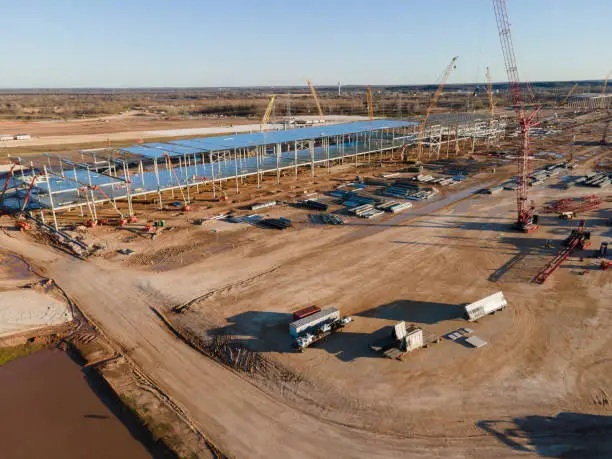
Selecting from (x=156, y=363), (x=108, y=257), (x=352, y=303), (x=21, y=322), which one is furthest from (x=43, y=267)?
(x=352, y=303)

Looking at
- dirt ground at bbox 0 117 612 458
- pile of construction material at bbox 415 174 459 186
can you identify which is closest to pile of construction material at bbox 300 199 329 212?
dirt ground at bbox 0 117 612 458

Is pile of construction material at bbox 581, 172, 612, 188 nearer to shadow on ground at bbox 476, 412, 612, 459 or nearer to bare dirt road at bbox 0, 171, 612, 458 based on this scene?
bare dirt road at bbox 0, 171, 612, 458

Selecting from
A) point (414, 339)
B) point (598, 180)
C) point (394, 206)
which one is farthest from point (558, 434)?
point (598, 180)

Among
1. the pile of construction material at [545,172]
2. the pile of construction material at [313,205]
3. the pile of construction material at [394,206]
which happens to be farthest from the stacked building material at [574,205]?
the pile of construction material at [313,205]

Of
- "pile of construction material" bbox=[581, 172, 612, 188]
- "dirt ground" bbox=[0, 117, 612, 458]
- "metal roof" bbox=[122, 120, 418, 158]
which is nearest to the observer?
"dirt ground" bbox=[0, 117, 612, 458]

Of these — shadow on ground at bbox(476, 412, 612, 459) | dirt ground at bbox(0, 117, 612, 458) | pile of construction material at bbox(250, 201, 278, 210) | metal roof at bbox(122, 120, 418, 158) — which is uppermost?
metal roof at bbox(122, 120, 418, 158)

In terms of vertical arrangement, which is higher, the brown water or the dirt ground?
the dirt ground

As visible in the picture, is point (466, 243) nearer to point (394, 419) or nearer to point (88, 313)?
point (394, 419)
